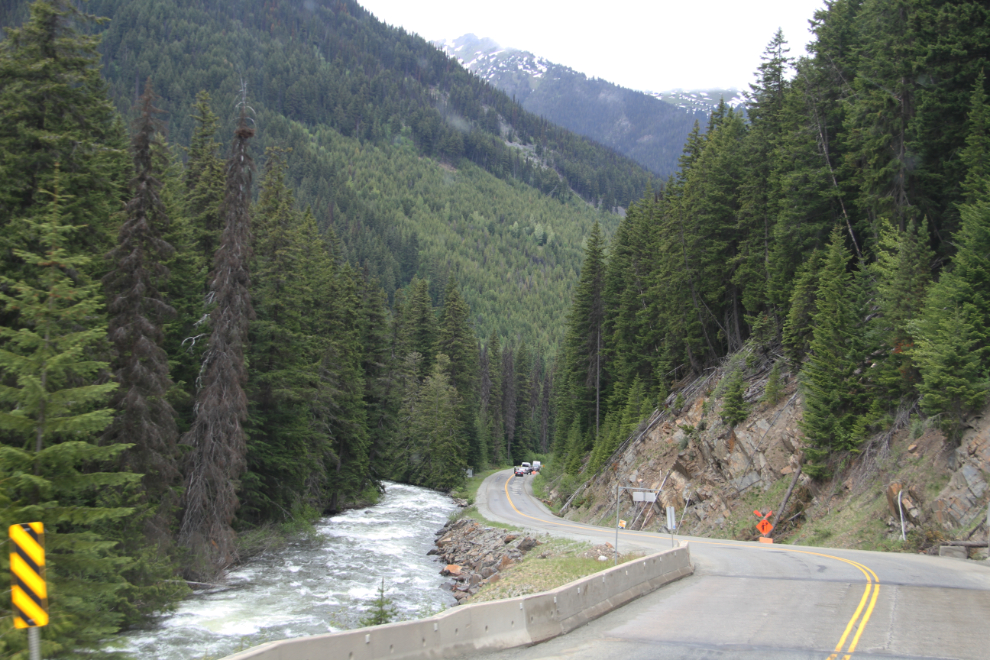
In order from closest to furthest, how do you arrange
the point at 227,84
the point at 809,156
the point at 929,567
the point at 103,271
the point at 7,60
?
1. the point at 7,60
2. the point at 929,567
3. the point at 103,271
4. the point at 809,156
5. the point at 227,84

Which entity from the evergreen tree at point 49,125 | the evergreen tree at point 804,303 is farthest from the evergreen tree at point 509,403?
the evergreen tree at point 49,125

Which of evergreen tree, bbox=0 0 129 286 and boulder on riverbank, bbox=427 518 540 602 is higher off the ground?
evergreen tree, bbox=0 0 129 286

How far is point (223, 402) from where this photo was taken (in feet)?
73.8

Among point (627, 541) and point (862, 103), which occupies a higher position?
point (862, 103)

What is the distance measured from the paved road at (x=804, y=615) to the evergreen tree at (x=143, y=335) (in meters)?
12.4

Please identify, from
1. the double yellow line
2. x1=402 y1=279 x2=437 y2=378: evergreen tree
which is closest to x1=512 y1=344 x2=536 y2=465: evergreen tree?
x1=402 y1=279 x2=437 y2=378: evergreen tree

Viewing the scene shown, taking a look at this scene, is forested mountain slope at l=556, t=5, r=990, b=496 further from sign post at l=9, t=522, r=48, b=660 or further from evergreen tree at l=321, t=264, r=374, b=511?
sign post at l=9, t=522, r=48, b=660

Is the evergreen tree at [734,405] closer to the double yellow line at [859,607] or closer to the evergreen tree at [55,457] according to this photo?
the double yellow line at [859,607]

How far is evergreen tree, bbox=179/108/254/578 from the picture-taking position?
21.9 meters

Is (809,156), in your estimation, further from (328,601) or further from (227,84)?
(227,84)

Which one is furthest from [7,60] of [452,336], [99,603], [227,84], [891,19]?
[227,84]

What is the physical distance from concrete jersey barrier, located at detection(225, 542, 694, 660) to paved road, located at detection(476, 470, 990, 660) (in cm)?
27

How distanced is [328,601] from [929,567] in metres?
16.6

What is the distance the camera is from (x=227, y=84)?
655ft
